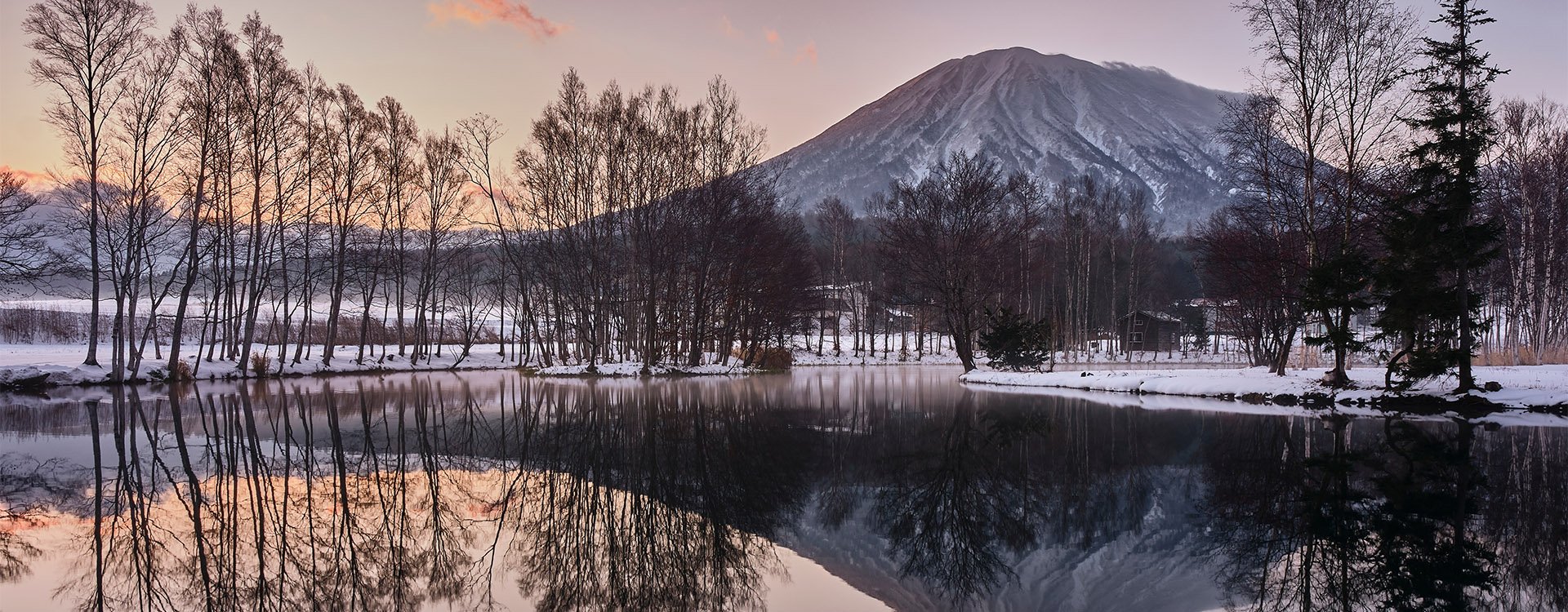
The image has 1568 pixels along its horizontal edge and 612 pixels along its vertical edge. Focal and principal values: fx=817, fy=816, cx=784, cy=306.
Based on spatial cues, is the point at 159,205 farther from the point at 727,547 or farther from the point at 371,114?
the point at 727,547

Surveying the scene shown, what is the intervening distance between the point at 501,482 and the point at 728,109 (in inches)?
1107

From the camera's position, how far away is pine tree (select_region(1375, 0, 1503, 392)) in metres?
17.0

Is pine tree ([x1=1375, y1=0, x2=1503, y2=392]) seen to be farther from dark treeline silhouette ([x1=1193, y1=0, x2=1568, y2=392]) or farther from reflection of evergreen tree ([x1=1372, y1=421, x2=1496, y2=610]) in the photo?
reflection of evergreen tree ([x1=1372, y1=421, x2=1496, y2=610])

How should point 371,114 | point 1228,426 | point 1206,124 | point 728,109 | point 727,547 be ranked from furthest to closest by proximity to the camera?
point 1206,124 < point 371,114 < point 728,109 < point 1228,426 < point 727,547

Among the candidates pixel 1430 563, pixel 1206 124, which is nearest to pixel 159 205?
pixel 1430 563

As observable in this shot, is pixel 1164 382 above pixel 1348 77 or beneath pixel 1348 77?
beneath

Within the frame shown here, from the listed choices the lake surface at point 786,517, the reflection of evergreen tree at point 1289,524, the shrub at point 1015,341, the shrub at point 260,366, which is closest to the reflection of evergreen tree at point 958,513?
the lake surface at point 786,517

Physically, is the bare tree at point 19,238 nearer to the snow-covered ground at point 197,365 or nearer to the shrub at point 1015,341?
the snow-covered ground at point 197,365

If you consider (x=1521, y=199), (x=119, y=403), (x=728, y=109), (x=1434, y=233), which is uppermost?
(x=728, y=109)

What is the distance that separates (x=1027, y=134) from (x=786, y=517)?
164m

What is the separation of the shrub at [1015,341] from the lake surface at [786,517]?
17.6m

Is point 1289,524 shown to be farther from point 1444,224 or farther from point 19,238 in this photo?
point 19,238

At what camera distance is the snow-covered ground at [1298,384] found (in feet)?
55.4

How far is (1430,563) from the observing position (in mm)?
5586
